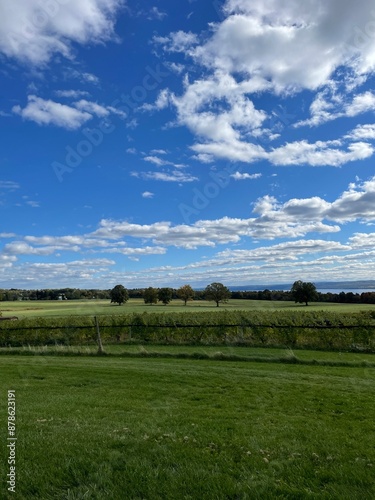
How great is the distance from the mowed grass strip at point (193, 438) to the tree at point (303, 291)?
154 feet

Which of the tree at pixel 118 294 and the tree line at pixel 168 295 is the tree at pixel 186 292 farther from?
the tree at pixel 118 294

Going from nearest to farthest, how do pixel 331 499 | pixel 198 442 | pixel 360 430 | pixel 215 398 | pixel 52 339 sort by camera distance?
pixel 331 499 < pixel 198 442 < pixel 360 430 < pixel 215 398 < pixel 52 339

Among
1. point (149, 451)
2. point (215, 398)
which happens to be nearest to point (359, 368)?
point (215, 398)

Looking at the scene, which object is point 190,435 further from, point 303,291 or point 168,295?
point 168,295

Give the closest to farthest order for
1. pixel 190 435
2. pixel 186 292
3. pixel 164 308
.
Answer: pixel 190 435 → pixel 164 308 → pixel 186 292

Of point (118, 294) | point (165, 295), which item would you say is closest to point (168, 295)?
point (165, 295)

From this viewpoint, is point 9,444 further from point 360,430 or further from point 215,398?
point 360,430

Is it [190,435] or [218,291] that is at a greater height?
[218,291]

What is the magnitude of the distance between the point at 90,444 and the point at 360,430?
4.44 metres

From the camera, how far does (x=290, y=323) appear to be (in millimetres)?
25000

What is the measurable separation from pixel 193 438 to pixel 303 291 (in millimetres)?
53635

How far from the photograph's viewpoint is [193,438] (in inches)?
232

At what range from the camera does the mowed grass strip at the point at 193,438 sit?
4.38 meters

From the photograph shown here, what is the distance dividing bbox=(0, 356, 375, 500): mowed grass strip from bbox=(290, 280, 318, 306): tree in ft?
154
